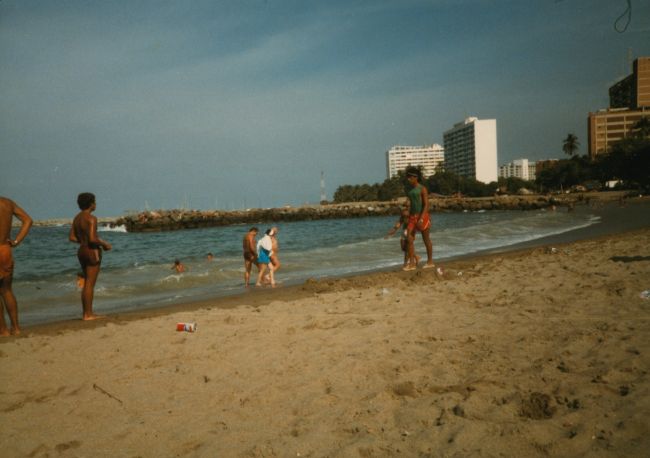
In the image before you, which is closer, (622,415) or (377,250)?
(622,415)

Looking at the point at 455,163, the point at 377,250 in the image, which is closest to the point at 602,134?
the point at 455,163

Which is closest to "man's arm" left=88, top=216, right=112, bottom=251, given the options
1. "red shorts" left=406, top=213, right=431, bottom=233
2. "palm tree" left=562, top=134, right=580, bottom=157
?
"red shorts" left=406, top=213, right=431, bottom=233

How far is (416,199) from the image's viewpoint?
340 inches

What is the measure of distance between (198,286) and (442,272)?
5962mm

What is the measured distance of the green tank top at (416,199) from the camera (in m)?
8.56

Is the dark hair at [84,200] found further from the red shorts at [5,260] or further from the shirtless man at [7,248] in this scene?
the red shorts at [5,260]

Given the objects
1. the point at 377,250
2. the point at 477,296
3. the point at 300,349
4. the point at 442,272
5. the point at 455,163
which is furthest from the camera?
the point at 455,163

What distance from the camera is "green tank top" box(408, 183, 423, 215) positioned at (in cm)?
856

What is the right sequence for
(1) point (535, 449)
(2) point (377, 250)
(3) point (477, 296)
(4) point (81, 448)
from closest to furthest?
1. (1) point (535, 449)
2. (4) point (81, 448)
3. (3) point (477, 296)
4. (2) point (377, 250)

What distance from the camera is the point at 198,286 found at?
11008 mm

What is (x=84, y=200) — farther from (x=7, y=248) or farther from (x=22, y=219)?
(x=7, y=248)

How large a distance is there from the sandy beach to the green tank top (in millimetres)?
2998

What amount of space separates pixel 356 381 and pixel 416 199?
5.77m

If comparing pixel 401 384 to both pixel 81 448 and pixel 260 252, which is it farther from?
pixel 260 252
